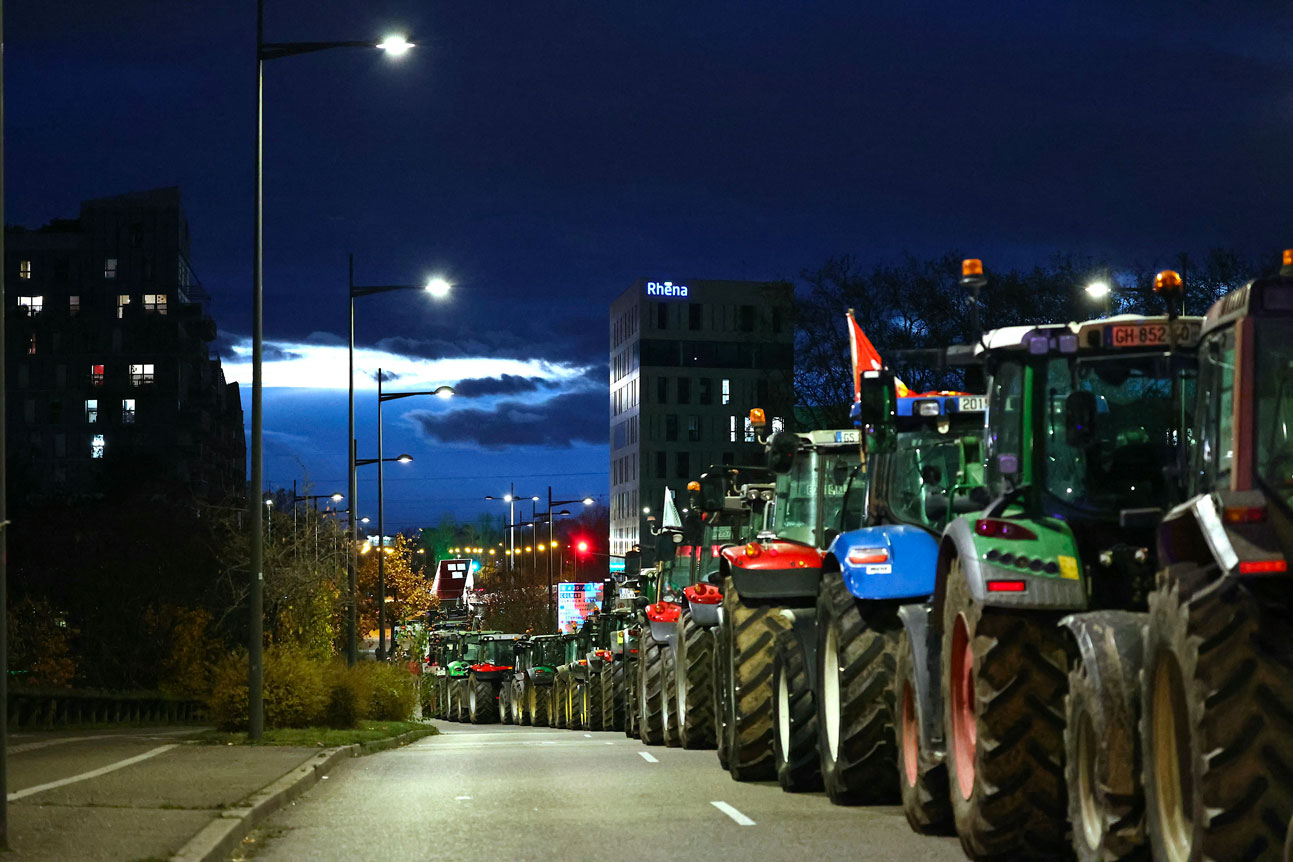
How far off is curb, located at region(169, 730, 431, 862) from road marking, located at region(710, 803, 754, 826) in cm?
363

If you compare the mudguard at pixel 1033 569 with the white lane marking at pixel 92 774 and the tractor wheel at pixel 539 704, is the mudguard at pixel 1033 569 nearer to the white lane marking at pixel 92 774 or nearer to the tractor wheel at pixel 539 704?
the white lane marking at pixel 92 774

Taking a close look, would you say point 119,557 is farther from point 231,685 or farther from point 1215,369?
point 1215,369

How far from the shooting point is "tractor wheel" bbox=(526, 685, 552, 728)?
162 feet

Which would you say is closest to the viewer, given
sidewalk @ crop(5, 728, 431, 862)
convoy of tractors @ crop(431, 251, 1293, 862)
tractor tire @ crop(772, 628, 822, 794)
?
convoy of tractors @ crop(431, 251, 1293, 862)

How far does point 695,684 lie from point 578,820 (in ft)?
31.9

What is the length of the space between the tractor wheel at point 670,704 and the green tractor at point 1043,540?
14.8 metres

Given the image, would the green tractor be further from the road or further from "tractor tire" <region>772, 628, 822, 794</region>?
"tractor tire" <region>772, 628, 822, 794</region>

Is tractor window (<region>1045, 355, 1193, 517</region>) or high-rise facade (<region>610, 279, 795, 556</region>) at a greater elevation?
high-rise facade (<region>610, 279, 795, 556</region>)

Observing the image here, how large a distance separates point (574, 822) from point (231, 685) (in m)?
15.3

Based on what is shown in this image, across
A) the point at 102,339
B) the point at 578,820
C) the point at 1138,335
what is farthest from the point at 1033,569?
the point at 102,339

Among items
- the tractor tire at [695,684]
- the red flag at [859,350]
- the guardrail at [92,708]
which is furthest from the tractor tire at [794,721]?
the guardrail at [92,708]

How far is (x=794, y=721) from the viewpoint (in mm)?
15766

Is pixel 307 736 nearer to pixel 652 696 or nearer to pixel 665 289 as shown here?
pixel 652 696

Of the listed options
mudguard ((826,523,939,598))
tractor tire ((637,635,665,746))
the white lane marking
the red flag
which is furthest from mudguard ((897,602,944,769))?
tractor tire ((637,635,665,746))
